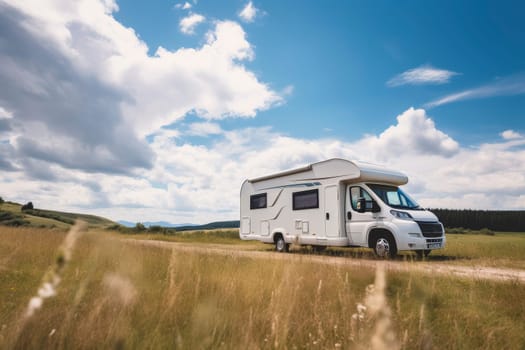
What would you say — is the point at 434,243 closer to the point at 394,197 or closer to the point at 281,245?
the point at 394,197

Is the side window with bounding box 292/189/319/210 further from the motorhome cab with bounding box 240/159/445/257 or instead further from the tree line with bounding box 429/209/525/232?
the tree line with bounding box 429/209/525/232

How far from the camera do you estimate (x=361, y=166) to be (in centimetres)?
1173

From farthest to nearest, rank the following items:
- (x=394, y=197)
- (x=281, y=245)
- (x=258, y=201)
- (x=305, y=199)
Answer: (x=258, y=201) < (x=281, y=245) < (x=305, y=199) < (x=394, y=197)

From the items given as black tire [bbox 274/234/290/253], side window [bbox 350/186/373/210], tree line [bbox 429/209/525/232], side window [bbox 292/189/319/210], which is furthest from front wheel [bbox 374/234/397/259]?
tree line [bbox 429/209/525/232]

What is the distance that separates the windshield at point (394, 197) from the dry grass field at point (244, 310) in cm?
504

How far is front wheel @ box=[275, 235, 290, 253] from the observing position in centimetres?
1440

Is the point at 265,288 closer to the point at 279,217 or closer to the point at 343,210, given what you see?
the point at 343,210

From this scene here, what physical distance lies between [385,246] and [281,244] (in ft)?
15.9

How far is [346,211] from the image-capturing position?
1214 cm

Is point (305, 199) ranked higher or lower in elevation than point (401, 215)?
higher

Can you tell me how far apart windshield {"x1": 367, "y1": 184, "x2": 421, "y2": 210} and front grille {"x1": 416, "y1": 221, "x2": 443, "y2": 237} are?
0.83 meters

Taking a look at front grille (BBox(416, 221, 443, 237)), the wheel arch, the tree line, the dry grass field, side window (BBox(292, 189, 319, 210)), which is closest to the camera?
the dry grass field

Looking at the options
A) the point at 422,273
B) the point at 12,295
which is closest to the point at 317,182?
the point at 422,273

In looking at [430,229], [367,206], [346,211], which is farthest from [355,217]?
[430,229]
